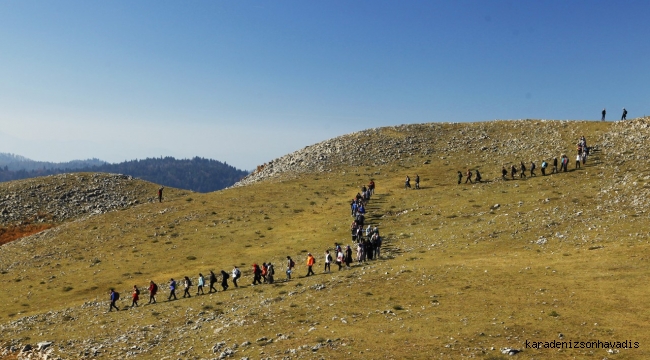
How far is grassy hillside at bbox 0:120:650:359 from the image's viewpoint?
23.2 metres

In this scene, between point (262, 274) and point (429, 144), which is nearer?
point (262, 274)

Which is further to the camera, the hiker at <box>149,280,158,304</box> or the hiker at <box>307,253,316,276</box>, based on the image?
the hiker at <box>307,253,316,276</box>

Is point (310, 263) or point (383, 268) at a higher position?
point (310, 263)

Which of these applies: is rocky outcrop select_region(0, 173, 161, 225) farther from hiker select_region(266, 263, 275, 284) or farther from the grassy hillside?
hiker select_region(266, 263, 275, 284)

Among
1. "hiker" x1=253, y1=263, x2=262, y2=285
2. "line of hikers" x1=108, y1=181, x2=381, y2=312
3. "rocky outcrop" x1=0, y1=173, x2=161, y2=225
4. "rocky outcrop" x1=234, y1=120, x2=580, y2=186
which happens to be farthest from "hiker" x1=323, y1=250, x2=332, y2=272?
"rocky outcrop" x1=0, y1=173, x2=161, y2=225

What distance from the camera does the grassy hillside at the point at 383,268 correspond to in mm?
Result: 23219

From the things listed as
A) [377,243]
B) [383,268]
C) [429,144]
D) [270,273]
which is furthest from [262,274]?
[429,144]

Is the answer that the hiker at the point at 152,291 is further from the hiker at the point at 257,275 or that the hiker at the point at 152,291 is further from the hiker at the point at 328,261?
the hiker at the point at 328,261

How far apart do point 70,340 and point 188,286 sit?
33.2 feet

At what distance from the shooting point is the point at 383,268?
119ft

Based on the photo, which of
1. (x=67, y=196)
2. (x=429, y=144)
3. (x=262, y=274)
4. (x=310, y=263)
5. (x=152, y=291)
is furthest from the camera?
(x=429, y=144)

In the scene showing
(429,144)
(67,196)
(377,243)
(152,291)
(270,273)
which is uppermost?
(429,144)

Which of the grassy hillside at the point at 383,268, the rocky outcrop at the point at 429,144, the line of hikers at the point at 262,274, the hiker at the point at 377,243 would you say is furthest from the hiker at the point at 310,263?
the rocky outcrop at the point at 429,144

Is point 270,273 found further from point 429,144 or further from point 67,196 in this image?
point 67,196
